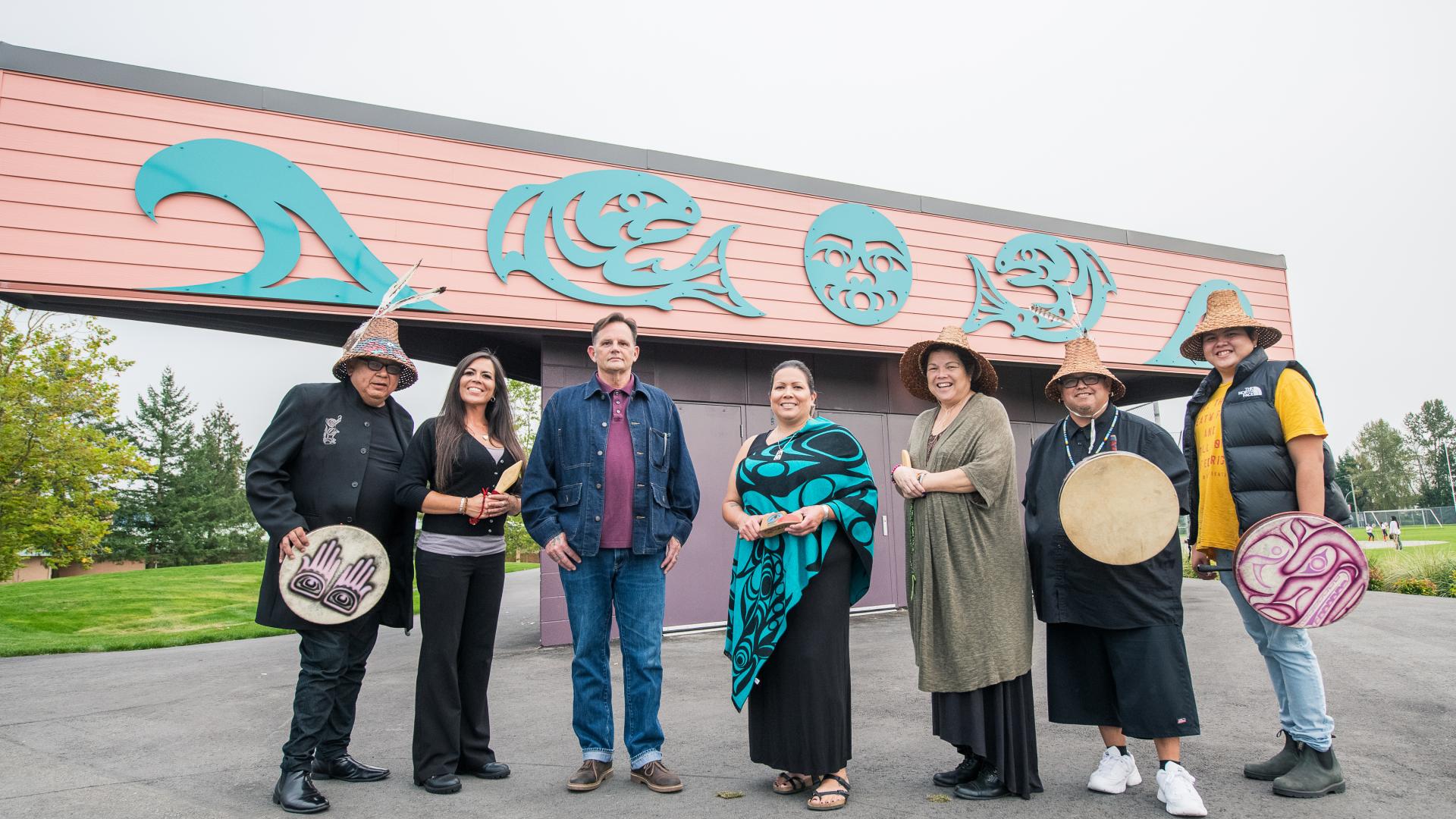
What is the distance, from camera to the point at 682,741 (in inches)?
160

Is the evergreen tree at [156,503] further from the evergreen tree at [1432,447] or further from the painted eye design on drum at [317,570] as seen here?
the evergreen tree at [1432,447]

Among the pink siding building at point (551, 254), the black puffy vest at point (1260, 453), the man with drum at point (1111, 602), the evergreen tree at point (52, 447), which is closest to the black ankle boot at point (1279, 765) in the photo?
the man with drum at point (1111, 602)

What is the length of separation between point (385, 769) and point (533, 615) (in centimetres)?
722

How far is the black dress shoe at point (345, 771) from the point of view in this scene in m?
3.42

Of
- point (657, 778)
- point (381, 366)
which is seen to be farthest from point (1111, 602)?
point (381, 366)

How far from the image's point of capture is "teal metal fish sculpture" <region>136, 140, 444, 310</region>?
21.1ft

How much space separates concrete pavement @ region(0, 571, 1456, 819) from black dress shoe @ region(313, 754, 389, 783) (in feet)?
0.23

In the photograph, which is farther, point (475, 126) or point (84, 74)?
point (475, 126)

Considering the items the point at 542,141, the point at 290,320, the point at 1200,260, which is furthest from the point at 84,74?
the point at 1200,260

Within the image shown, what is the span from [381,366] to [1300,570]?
385 centimetres

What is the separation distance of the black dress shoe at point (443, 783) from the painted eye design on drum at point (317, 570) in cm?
87

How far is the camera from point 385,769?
350 centimetres

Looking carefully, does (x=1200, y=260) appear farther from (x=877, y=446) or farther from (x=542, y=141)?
(x=542, y=141)

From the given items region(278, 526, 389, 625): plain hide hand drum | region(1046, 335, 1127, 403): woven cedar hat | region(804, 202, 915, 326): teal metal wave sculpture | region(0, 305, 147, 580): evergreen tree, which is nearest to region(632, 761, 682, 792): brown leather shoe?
region(278, 526, 389, 625): plain hide hand drum
